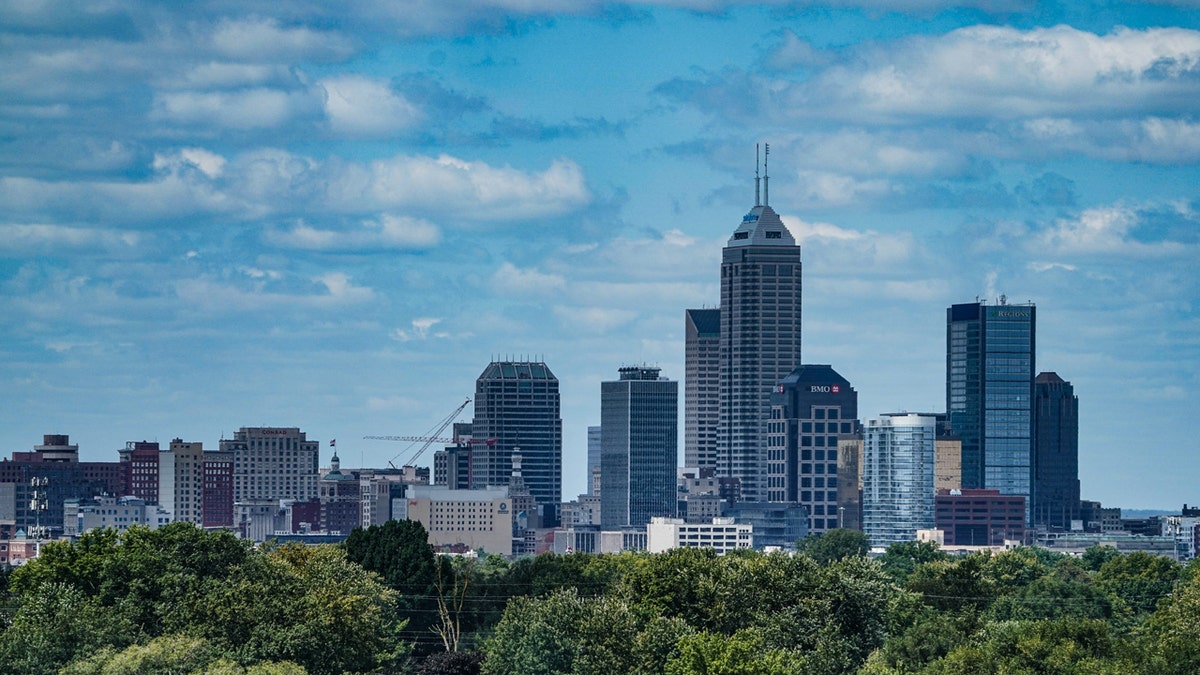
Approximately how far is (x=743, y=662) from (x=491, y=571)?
78.5m

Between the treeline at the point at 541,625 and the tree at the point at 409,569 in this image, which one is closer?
the treeline at the point at 541,625

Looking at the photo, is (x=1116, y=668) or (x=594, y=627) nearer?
(x=1116, y=668)

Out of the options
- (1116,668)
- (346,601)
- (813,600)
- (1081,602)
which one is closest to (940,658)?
(813,600)

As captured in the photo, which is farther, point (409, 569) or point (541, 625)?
point (409, 569)

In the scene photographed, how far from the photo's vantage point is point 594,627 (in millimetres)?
112688

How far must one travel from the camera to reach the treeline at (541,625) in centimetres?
10262

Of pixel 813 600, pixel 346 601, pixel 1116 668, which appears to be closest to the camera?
pixel 1116 668

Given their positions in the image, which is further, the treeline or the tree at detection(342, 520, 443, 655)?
the tree at detection(342, 520, 443, 655)

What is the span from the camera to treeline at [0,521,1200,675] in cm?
10262

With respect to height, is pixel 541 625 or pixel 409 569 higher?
pixel 409 569

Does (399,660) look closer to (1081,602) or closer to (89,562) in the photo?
(89,562)

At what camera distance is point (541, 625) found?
11738cm

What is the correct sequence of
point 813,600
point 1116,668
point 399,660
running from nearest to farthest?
point 1116,668
point 813,600
point 399,660

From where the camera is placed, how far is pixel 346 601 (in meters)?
111
